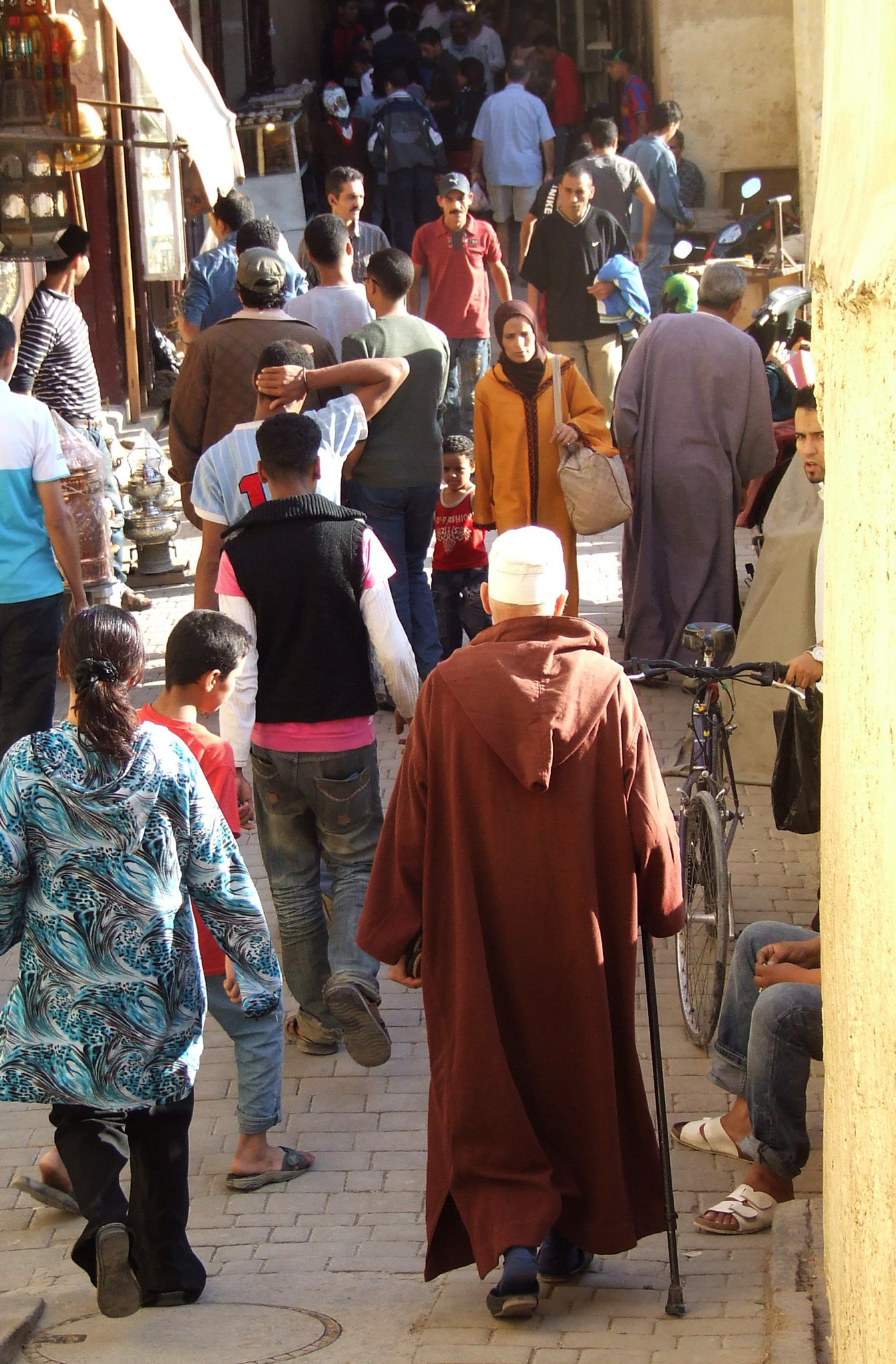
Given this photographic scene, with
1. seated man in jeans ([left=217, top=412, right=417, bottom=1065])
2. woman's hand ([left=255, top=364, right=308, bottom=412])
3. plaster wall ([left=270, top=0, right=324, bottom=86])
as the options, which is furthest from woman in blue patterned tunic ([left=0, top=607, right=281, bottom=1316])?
plaster wall ([left=270, top=0, right=324, bottom=86])

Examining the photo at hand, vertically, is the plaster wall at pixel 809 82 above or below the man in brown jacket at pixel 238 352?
above

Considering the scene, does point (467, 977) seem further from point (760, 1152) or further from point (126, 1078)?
point (760, 1152)

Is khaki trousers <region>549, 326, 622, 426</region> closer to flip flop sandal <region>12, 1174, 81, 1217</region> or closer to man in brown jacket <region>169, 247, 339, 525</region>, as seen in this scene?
man in brown jacket <region>169, 247, 339, 525</region>

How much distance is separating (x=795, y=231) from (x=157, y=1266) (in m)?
13.2

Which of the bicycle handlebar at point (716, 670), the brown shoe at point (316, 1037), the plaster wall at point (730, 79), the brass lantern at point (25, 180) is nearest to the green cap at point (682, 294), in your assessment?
the brass lantern at point (25, 180)

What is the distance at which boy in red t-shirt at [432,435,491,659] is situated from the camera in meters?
7.93

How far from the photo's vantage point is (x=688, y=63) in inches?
693

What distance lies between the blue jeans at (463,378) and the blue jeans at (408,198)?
14.1 ft

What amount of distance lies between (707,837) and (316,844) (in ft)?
3.98

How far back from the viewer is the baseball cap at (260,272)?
6648 millimetres

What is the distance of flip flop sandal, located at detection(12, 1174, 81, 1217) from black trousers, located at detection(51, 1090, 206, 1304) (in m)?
0.71

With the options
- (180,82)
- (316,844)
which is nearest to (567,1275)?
(316,844)

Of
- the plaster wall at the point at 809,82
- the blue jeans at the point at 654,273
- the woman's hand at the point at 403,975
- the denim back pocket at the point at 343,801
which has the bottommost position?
the woman's hand at the point at 403,975

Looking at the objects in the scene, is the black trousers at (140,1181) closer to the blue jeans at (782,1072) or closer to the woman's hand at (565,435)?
the blue jeans at (782,1072)
